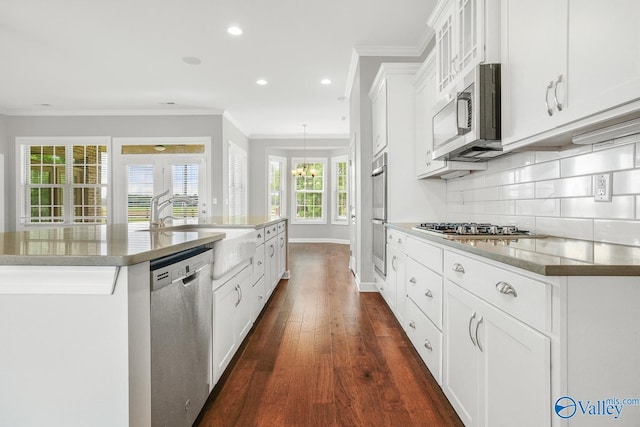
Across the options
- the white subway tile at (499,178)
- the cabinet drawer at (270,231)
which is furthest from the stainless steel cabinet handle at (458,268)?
the cabinet drawer at (270,231)

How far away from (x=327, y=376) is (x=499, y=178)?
1697 millimetres

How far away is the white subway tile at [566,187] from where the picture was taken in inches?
56.9

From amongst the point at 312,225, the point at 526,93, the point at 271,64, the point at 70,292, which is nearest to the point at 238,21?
the point at 271,64

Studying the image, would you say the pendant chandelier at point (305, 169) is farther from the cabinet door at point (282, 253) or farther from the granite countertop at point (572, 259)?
the granite countertop at point (572, 259)

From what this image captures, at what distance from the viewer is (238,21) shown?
11.4ft

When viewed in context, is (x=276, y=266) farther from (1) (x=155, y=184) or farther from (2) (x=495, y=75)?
(1) (x=155, y=184)

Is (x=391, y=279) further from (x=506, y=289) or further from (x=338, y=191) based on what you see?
(x=338, y=191)

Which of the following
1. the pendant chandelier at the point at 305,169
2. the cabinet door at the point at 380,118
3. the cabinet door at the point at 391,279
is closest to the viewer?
the cabinet door at the point at 391,279

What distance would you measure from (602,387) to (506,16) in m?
1.59

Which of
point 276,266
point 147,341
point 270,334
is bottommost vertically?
point 270,334

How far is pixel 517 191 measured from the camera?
6.48 ft

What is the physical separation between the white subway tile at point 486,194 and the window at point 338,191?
6542 mm

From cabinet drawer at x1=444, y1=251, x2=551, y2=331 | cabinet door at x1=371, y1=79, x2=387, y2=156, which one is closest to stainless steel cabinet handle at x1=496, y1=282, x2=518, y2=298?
cabinet drawer at x1=444, y1=251, x2=551, y2=331

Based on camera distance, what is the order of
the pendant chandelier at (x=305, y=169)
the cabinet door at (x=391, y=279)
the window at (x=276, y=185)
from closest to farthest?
1. the cabinet door at (x=391, y=279)
2. the pendant chandelier at (x=305, y=169)
3. the window at (x=276, y=185)
